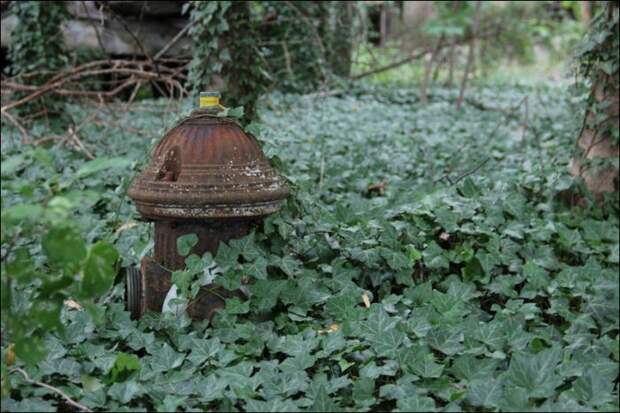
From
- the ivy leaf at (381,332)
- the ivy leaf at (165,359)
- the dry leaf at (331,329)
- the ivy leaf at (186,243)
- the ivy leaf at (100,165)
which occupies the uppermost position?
the ivy leaf at (100,165)

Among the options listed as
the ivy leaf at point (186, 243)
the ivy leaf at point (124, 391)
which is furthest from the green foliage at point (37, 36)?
the ivy leaf at point (124, 391)

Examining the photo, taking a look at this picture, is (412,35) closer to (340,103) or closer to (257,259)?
(340,103)

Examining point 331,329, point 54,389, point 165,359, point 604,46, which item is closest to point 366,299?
point 331,329

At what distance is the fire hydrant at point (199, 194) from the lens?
2932 millimetres

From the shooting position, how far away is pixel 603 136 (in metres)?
4.66

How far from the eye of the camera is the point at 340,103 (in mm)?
10812

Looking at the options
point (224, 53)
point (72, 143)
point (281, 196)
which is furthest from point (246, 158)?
point (72, 143)

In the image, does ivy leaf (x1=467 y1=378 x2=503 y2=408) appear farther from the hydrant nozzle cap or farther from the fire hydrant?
the hydrant nozzle cap

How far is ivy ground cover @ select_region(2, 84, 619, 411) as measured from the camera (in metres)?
2.10

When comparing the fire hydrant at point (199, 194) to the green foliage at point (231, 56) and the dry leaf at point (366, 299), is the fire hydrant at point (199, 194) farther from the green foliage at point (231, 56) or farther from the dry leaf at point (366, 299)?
the green foliage at point (231, 56)

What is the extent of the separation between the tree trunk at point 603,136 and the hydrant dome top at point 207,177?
233 cm

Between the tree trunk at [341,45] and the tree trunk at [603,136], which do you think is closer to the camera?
the tree trunk at [603,136]

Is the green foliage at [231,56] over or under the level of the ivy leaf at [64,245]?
over

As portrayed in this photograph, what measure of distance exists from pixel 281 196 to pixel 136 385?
1099 mm
